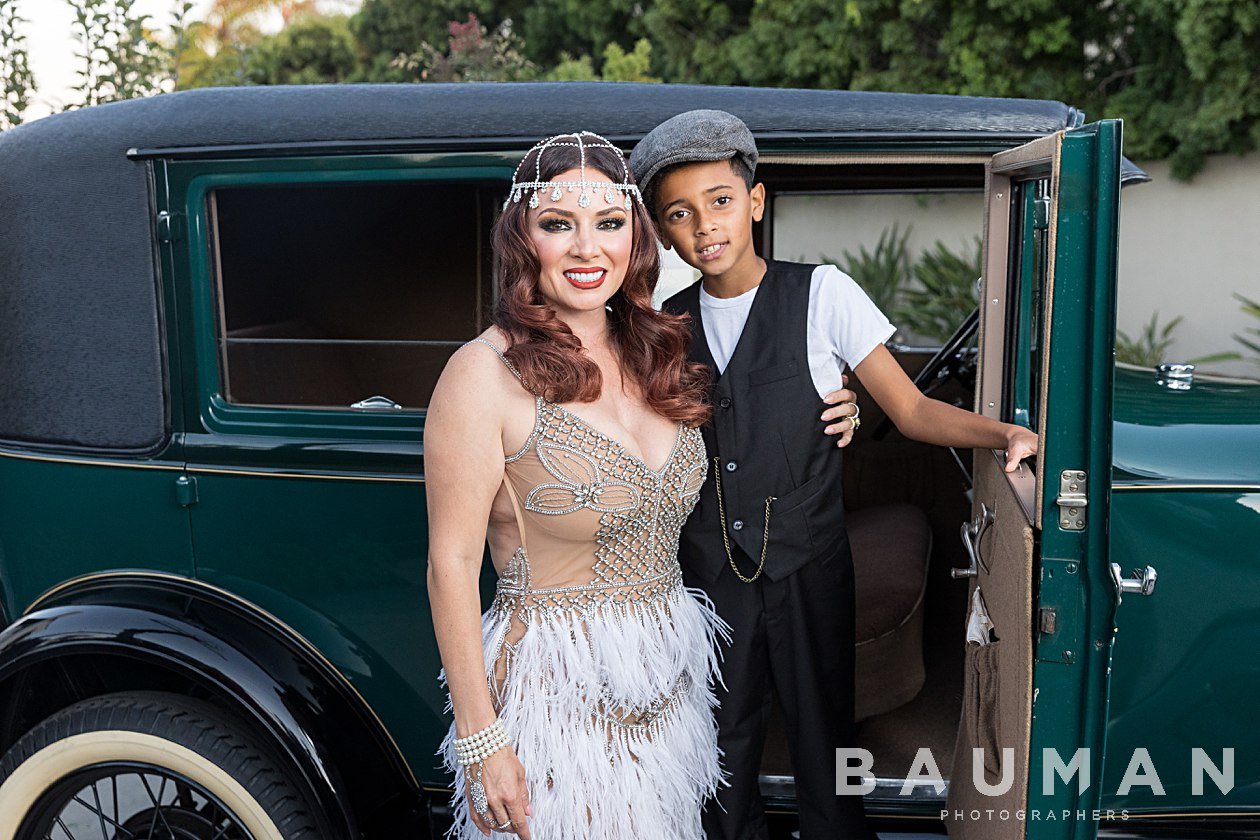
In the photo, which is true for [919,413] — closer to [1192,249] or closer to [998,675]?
[998,675]

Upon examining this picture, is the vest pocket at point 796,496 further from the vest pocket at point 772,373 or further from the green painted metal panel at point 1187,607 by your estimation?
the green painted metal panel at point 1187,607

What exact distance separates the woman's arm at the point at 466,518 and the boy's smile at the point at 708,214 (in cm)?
45

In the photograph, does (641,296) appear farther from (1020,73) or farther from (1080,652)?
(1020,73)

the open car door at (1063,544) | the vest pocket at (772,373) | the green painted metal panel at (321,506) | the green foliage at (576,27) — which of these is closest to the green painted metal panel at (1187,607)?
the open car door at (1063,544)

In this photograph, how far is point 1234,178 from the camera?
6.98m

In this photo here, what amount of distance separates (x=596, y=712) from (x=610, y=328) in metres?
0.67

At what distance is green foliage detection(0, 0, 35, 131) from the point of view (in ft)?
15.0

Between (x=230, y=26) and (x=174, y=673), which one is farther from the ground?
(x=230, y=26)

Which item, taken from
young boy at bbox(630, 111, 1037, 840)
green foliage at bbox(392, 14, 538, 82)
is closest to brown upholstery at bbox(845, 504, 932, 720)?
young boy at bbox(630, 111, 1037, 840)

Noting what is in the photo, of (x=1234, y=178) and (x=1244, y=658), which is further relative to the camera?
(x=1234, y=178)

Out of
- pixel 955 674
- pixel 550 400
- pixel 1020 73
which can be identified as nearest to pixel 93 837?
pixel 550 400

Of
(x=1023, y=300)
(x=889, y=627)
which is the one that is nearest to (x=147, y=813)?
(x=889, y=627)

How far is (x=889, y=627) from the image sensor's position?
2.65 m

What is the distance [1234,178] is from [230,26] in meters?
11.1
